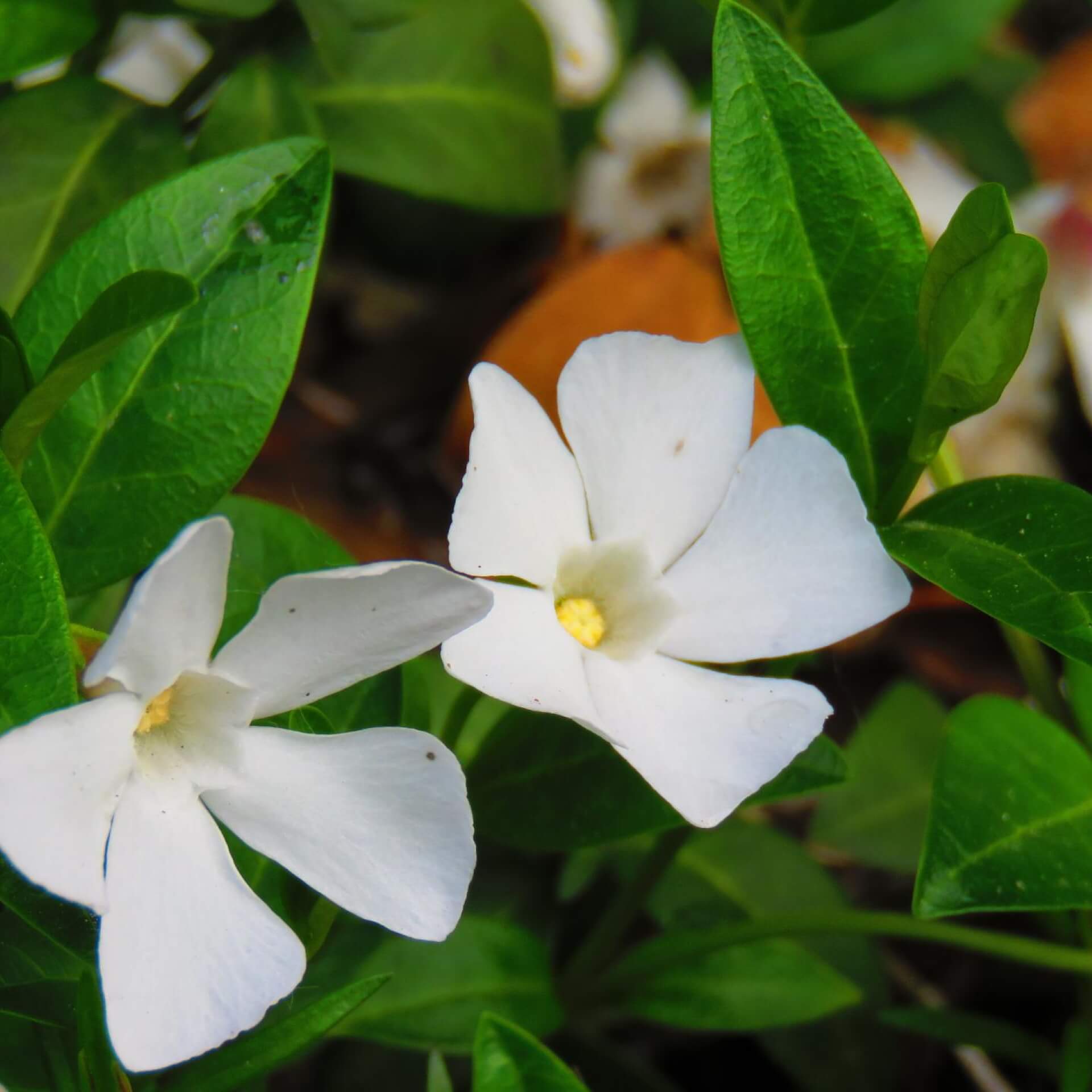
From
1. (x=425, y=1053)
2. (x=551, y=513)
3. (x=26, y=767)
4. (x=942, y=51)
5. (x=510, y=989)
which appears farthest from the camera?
(x=942, y=51)

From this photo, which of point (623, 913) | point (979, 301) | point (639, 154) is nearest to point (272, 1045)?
point (623, 913)

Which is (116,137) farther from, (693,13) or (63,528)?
(693,13)

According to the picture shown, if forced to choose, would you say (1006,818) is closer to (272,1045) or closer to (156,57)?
(272,1045)

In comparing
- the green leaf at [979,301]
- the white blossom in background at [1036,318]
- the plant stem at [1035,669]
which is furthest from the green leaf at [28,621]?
the white blossom in background at [1036,318]

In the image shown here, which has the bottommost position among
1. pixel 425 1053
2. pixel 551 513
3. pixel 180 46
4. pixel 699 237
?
pixel 425 1053

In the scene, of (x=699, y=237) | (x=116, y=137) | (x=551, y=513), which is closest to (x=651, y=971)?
(x=551, y=513)

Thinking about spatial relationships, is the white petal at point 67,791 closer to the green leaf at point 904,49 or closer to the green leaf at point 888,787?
the green leaf at point 888,787
